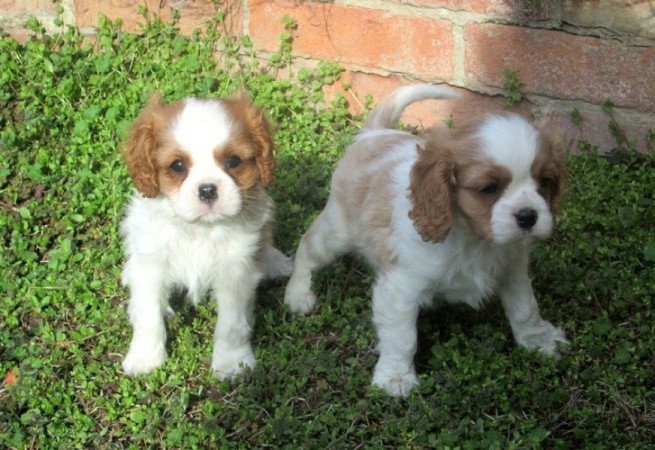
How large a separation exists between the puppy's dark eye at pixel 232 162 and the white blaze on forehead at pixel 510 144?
966 millimetres

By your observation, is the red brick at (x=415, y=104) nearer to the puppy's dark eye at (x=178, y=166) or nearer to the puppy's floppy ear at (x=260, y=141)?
the puppy's floppy ear at (x=260, y=141)

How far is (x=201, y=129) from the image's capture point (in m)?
3.77

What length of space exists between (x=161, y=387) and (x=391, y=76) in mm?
2538

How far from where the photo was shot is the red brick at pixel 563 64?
16.9 ft

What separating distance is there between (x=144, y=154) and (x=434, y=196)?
116 cm

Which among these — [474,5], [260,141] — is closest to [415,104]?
[474,5]

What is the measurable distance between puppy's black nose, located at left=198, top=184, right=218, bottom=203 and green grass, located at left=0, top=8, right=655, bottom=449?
2.67 ft

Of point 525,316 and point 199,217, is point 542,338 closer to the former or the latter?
point 525,316

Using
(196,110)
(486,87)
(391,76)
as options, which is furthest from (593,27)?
(196,110)

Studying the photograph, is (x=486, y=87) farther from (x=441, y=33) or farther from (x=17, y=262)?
(x=17, y=262)

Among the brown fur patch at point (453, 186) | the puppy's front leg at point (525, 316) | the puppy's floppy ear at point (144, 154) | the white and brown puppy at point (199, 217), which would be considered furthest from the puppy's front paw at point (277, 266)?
the brown fur patch at point (453, 186)

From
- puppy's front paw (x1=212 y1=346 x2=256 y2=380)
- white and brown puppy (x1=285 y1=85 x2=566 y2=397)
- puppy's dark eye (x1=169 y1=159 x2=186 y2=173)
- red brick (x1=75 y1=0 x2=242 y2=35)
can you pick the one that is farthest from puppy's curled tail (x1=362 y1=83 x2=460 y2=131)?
red brick (x1=75 y1=0 x2=242 y2=35)

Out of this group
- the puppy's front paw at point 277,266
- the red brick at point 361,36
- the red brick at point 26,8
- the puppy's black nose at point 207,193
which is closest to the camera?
the puppy's black nose at point 207,193

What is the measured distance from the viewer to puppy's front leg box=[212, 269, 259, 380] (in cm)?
413
